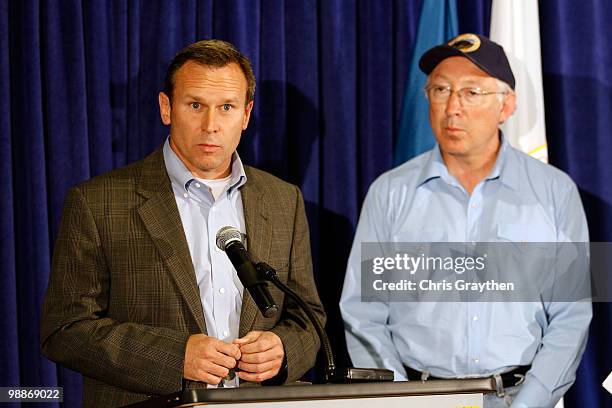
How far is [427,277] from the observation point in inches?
131

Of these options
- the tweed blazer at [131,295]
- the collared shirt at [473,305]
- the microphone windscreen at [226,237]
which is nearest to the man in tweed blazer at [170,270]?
the tweed blazer at [131,295]

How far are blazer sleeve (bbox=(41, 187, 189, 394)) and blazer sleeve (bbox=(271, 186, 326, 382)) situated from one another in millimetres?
330

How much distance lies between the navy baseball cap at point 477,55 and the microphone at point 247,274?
1519mm

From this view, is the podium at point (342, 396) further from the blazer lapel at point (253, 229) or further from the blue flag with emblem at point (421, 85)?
the blue flag with emblem at point (421, 85)

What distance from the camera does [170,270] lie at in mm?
2670

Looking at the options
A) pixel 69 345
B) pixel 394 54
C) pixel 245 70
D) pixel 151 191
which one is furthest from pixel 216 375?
pixel 394 54

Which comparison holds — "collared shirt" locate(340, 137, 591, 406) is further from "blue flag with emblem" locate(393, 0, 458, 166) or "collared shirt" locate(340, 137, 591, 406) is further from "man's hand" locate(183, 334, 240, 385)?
"man's hand" locate(183, 334, 240, 385)

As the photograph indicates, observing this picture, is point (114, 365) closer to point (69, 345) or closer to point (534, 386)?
point (69, 345)

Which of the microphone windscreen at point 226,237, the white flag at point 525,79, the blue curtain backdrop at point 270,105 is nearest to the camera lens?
the microphone windscreen at point 226,237

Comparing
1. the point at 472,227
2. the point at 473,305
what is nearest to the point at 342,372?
the point at 473,305

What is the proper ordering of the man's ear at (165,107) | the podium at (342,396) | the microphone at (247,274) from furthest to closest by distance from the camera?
the man's ear at (165,107)
the microphone at (247,274)
the podium at (342,396)

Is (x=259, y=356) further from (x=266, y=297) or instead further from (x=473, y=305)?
(x=473, y=305)

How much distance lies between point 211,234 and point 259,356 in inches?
19.3

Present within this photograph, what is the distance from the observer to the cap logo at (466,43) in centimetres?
334
